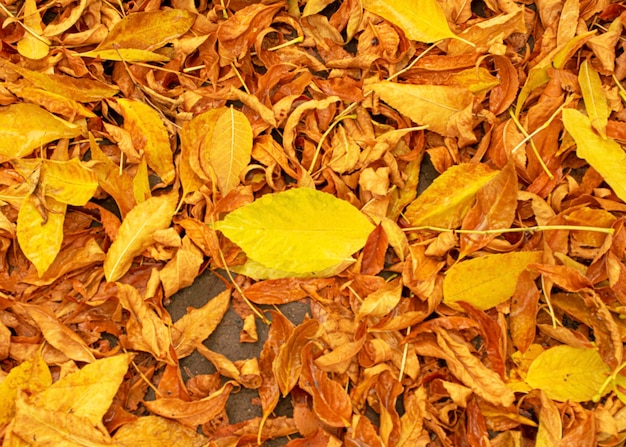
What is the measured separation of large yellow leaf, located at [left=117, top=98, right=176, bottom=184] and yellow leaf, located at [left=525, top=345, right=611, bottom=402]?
478 mm

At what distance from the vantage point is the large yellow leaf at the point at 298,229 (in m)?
0.74

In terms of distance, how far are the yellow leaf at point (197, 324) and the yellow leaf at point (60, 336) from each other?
0.10m

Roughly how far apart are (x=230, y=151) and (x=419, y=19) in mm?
289

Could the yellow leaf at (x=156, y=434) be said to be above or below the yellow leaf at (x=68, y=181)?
below

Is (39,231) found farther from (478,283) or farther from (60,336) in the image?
(478,283)

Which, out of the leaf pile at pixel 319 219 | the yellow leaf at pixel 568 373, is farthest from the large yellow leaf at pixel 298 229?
the yellow leaf at pixel 568 373

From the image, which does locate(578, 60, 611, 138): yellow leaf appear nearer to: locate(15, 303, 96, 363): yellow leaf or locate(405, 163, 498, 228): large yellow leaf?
locate(405, 163, 498, 228): large yellow leaf

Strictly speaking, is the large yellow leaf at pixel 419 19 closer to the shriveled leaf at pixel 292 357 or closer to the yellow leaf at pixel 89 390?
the shriveled leaf at pixel 292 357

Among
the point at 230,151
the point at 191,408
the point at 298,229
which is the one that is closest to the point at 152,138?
the point at 230,151

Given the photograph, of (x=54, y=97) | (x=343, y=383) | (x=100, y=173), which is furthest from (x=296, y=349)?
(x=54, y=97)

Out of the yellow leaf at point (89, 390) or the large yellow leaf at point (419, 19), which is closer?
the yellow leaf at point (89, 390)

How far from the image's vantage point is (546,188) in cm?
80

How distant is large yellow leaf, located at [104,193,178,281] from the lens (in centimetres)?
77

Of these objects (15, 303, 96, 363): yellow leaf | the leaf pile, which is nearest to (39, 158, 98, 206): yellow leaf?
the leaf pile
